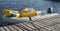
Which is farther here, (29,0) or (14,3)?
(29,0)

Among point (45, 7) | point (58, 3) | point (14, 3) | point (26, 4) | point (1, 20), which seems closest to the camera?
point (1, 20)

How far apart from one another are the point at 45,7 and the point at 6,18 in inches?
43.2

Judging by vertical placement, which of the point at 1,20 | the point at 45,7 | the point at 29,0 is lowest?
the point at 1,20

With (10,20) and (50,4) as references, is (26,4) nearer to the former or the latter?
(50,4)

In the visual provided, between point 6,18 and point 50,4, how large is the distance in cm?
126

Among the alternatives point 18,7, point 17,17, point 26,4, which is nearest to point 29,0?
point 26,4

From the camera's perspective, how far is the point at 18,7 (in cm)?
225

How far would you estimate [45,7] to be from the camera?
2.53 metres

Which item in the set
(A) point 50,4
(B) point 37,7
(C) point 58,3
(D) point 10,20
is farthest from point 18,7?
(C) point 58,3

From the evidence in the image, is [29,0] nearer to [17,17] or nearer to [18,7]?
[18,7]

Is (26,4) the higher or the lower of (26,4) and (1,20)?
the higher

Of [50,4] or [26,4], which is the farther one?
[50,4]

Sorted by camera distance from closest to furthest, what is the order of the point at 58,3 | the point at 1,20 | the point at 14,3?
the point at 1,20, the point at 14,3, the point at 58,3

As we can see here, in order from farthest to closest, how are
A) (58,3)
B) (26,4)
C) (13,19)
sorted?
(58,3) < (26,4) < (13,19)
